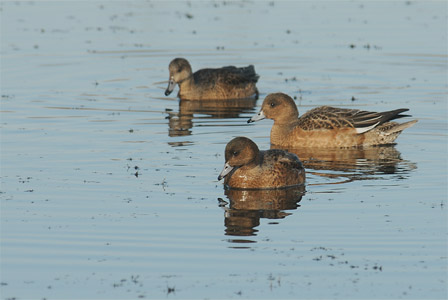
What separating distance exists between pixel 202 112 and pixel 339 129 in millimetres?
4910

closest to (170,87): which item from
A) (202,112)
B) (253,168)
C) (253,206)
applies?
(202,112)

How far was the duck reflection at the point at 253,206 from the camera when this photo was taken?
12109 millimetres

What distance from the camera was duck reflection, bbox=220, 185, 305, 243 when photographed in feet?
39.7

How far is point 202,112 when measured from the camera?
2188 centimetres

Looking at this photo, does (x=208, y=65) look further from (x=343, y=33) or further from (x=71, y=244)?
(x=71, y=244)

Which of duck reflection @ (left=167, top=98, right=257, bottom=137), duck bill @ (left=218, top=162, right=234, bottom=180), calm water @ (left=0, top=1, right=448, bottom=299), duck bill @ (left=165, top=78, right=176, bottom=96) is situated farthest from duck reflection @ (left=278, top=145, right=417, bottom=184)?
duck bill @ (left=165, top=78, right=176, bottom=96)

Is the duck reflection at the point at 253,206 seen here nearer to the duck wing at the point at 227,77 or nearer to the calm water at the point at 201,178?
the calm water at the point at 201,178

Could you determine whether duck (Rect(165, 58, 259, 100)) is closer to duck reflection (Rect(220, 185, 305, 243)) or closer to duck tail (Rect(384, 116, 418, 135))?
duck tail (Rect(384, 116, 418, 135))

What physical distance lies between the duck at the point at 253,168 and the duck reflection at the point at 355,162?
0.88 metres

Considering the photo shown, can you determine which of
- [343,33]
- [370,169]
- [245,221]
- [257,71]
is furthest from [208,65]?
[245,221]

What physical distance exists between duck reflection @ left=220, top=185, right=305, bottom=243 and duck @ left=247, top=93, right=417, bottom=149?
3557 millimetres

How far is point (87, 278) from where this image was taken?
10062 millimetres

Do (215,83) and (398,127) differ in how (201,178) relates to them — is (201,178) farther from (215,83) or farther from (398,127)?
(215,83)

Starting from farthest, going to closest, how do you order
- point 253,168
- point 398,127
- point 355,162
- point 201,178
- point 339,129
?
point 398,127
point 339,129
point 355,162
point 201,178
point 253,168
